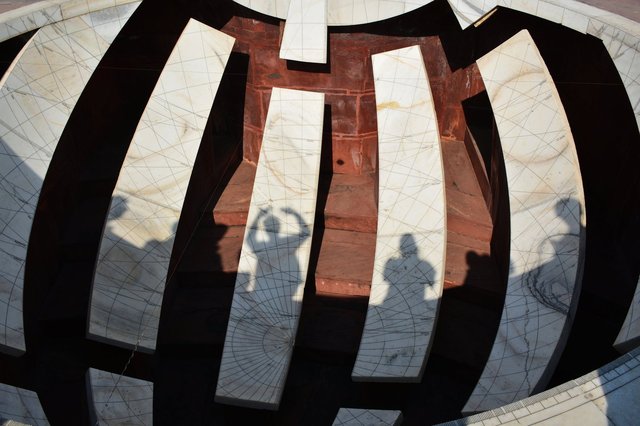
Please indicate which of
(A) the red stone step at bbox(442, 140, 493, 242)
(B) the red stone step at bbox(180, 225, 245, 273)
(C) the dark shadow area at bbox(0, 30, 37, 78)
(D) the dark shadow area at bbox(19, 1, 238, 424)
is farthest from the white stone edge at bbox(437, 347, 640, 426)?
(C) the dark shadow area at bbox(0, 30, 37, 78)

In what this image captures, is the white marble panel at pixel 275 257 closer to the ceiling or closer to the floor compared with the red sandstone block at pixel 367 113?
closer to the floor

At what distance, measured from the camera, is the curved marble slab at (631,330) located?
736 cm

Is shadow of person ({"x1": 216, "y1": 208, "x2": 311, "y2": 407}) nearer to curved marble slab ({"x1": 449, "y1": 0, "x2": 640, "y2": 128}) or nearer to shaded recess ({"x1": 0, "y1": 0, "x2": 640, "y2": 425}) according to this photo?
shaded recess ({"x1": 0, "y1": 0, "x2": 640, "y2": 425})

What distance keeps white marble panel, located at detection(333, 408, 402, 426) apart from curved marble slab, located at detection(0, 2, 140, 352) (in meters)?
4.56

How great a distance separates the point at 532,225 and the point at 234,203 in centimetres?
550

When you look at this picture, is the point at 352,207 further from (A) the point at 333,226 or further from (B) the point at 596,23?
(B) the point at 596,23

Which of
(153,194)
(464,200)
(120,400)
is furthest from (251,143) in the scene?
(120,400)

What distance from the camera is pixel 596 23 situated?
358 inches

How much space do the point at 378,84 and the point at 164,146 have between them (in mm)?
3645

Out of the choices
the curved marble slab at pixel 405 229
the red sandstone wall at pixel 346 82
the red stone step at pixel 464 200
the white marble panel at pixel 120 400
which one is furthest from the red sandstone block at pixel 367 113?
the white marble panel at pixel 120 400

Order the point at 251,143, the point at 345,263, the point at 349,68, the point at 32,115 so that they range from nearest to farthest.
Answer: the point at 32,115 < the point at 345,263 < the point at 349,68 < the point at 251,143

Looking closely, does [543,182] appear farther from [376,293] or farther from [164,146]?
[164,146]

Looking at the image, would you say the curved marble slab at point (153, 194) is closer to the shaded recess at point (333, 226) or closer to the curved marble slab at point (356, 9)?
the shaded recess at point (333, 226)

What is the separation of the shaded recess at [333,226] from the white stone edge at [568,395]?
3.50 meters
